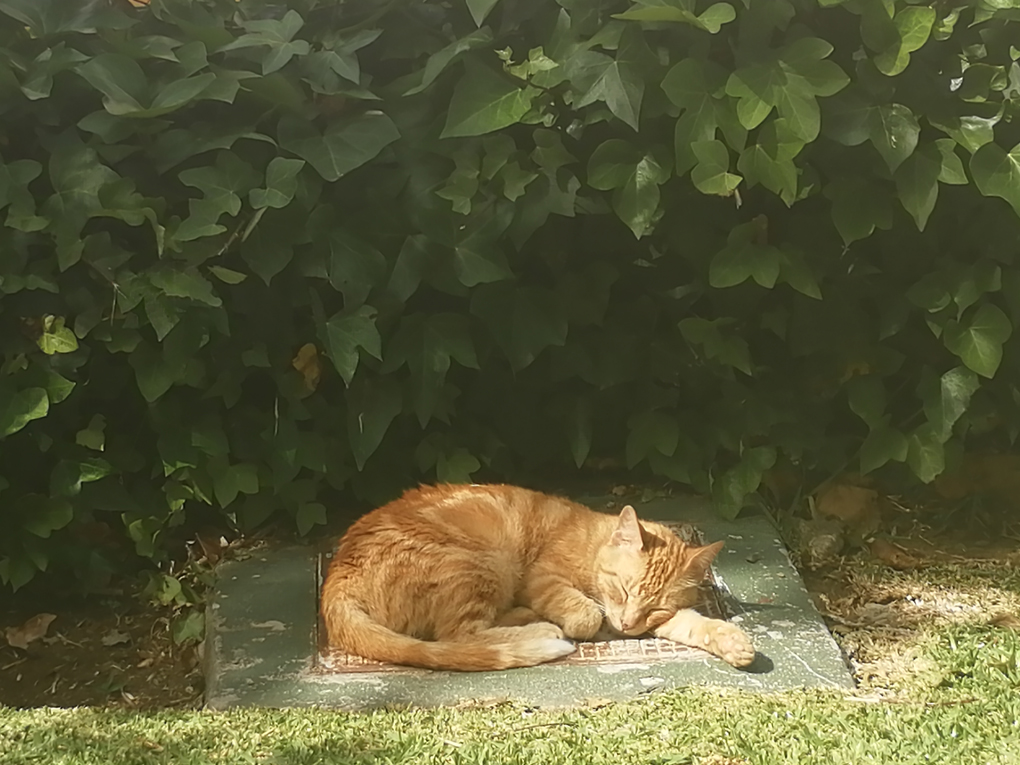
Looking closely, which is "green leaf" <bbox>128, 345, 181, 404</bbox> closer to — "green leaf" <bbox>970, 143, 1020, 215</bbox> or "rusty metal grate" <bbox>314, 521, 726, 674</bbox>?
"rusty metal grate" <bbox>314, 521, 726, 674</bbox>

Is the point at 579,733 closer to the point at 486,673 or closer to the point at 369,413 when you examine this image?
the point at 486,673

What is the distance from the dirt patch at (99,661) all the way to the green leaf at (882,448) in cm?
183

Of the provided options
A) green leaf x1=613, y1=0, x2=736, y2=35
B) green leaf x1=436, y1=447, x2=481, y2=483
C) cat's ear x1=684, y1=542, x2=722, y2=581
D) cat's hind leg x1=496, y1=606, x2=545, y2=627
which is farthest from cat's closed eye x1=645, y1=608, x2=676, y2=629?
green leaf x1=613, y1=0, x2=736, y2=35

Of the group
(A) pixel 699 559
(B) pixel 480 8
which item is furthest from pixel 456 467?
(B) pixel 480 8

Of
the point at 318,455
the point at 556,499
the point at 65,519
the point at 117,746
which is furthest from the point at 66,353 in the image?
the point at 556,499

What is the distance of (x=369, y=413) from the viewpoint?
2580mm

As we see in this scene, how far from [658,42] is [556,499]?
1.16 meters

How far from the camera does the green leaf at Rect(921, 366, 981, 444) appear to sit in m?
2.58

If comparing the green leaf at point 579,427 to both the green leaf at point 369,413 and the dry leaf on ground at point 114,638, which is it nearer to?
the green leaf at point 369,413

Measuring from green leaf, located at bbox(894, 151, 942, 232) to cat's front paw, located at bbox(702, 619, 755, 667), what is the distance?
3.37 feet

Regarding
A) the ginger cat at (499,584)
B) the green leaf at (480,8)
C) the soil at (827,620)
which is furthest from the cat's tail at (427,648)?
the green leaf at (480,8)

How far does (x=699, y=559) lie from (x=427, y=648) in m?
0.67

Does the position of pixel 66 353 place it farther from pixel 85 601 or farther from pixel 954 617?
pixel 954 617

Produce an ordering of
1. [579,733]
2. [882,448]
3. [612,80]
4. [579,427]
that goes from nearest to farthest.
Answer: [579,733]
[612,80]
[882,448]
[579,427]
